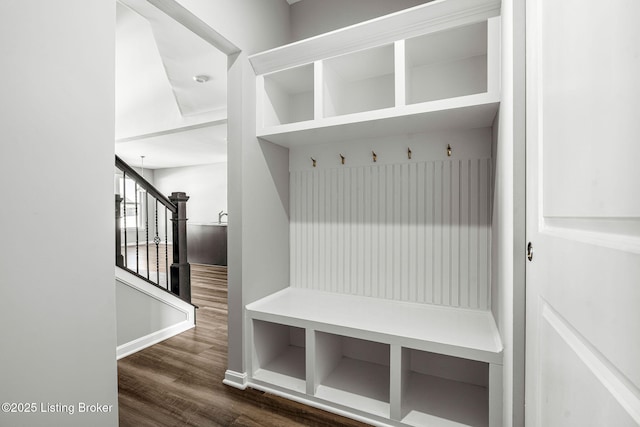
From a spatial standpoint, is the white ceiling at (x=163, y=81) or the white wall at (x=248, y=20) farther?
the white ceiling at (x=163, y=81)

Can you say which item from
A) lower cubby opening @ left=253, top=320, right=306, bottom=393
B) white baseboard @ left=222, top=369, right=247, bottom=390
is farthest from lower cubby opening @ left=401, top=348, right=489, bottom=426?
white baseboard @ left=222, top=369, right=247, bottom=390

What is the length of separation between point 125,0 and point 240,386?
2503 mm

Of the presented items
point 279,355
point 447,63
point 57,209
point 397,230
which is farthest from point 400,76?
point 279,355

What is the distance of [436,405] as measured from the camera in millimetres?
1652

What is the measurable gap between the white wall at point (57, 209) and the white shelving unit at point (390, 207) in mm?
949

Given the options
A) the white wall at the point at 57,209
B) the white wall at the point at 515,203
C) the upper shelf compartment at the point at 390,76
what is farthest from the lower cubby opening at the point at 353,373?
the upper shelf compartment at the point at 390,76

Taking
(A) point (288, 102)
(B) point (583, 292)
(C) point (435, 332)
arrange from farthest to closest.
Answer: (A) point (288, 102) < (C) point (435, 332) < (B) point (583, 292)

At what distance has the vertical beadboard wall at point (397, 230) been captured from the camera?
1.84 m

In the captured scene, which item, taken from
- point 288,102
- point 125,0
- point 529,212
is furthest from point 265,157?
point 529,212

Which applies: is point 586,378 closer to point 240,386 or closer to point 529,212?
point 529,212

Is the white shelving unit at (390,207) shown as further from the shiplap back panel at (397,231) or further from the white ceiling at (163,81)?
the white ceiling at (163,81)

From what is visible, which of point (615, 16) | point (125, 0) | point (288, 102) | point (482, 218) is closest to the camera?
point (615, 16)

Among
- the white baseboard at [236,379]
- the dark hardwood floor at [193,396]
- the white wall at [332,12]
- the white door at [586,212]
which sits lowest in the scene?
the dark hardwood floor at [193,396]

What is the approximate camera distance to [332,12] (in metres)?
2.20
